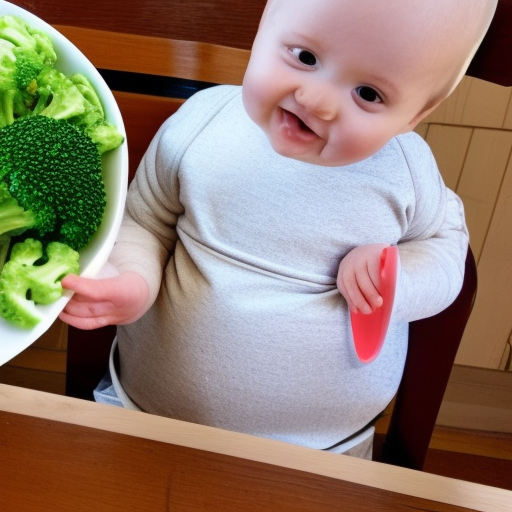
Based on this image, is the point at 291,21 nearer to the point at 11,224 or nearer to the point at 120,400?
the point at 11,224

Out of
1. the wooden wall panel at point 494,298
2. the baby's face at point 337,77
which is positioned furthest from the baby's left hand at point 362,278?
the wooden wall panel at point 494,298

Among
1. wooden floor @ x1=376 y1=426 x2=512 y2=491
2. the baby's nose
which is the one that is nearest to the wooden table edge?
the baby's nose

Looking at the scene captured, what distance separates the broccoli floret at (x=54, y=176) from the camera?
1.91 ft

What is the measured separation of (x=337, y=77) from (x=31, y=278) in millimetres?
297

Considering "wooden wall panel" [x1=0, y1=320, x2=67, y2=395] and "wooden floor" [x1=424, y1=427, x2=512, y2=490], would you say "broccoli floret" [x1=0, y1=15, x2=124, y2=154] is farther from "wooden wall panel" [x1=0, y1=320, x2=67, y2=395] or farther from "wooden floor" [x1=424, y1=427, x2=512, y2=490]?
"wooden floor" [x1=424, y1=427, x2=512, y2=490]

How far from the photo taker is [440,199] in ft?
2.68

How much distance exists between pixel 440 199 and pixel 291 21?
1.10 ft

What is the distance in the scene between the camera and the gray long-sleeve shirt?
30.5 inches

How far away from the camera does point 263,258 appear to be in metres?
0.80

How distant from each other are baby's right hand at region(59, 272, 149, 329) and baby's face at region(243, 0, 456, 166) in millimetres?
211

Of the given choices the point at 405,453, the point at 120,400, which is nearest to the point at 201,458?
the point at 120,400

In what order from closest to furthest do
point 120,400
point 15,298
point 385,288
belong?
point 15,298 < point 385,288 < point 120,400

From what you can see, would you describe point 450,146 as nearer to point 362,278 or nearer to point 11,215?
point 362,278

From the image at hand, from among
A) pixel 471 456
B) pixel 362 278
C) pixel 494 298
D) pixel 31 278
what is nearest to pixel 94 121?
pixel 31 278
